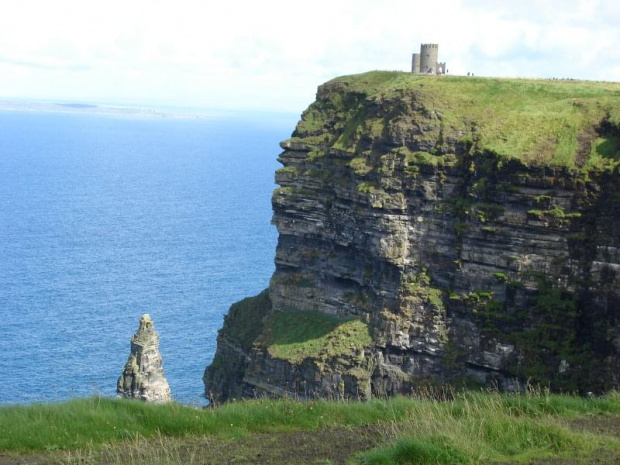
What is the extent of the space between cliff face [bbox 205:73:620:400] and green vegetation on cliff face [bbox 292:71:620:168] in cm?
13

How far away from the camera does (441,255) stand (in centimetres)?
5512

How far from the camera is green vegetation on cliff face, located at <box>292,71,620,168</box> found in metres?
52.9

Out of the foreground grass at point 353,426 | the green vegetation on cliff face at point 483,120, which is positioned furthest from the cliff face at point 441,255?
the foreground grass at point 353,426

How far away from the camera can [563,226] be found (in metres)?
50.5

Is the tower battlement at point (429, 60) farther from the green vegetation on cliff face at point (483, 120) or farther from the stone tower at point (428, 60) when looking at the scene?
the green vegetation on cliff face at point (483, 120)

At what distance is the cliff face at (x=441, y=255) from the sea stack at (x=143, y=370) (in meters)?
6.34

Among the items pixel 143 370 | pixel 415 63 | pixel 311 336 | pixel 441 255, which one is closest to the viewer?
pixel 441 255

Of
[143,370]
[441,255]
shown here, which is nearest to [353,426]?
[441,255]

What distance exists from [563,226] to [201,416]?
33524 mm

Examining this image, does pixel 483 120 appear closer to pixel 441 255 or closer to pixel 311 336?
pixel 441 255

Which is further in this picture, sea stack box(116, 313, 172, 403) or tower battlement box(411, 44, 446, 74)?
tower battlement box(411, 44, 446, 74)

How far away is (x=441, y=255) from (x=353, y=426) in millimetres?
33537

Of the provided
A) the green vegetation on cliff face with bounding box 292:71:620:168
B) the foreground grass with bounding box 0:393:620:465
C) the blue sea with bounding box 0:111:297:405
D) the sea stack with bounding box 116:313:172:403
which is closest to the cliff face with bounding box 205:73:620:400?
the green vegetation on cliff face with bounding box 292:71:620:168

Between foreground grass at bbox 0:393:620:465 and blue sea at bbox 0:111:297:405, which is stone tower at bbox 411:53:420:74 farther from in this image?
foreground grass at bbox 0:393:620:465
